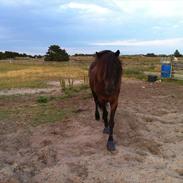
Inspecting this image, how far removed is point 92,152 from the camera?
6.96 m

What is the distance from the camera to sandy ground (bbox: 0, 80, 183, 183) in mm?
5996

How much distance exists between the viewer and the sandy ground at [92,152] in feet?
19.7

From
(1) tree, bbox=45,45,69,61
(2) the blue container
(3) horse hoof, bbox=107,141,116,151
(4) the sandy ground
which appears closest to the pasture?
(4) the sandy ground

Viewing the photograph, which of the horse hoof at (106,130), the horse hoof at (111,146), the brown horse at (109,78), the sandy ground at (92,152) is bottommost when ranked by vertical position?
the sandy ground at (92,152)

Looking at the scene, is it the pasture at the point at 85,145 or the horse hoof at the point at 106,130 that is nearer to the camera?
the pasture at the point at 85,145

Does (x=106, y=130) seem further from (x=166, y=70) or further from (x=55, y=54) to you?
(x=55, y=54)

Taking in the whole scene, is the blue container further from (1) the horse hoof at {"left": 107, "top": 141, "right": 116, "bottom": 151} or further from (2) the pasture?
(1) the horse hoof at {"left": 107, "top": 141, "right": 116, "bottom": 151}

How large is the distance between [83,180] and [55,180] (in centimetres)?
40

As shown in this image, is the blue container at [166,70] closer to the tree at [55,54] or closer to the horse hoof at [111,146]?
the horse hoof at [111,146]

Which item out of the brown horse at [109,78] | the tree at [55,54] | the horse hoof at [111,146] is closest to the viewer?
the brown horse at [109,78]

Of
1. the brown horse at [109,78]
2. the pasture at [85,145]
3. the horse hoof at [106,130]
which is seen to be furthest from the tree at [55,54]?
the brown horse at [109,78]

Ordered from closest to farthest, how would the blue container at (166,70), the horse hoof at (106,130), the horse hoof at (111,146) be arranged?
the horse hoof at (111,146) < the horse hoof at (106,130) < the blue container at (166,70)

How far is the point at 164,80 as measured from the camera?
23016 mm

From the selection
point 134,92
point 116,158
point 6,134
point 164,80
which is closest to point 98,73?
point 116,158
